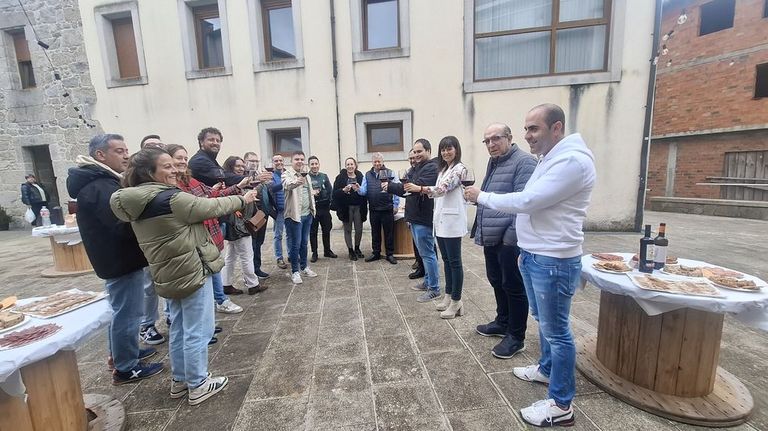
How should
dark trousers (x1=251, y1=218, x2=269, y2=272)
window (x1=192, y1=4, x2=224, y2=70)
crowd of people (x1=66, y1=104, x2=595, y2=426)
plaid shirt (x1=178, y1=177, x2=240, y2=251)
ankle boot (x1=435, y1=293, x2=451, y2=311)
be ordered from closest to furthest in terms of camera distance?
crowd of people (x1=66, y1=104, x2=595, y2=426) < plaid shirt (x1=178, y1=177, x2=240, y2=251) < ankle boot (x1=435, y1=293, x2=451, y2=311) < dark trousers (x1=251, y1=218, x2=269, y2=272) < window (x1=192, y1=4, x2=224, y2=70)

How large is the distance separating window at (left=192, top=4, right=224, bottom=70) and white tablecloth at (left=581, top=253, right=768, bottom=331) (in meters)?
9.30

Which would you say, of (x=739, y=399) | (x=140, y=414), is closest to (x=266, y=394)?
(x=140, y=414)

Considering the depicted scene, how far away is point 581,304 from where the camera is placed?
149 inches

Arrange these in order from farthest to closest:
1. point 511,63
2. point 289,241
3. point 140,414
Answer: point 511,63 → point 289,241 → point 140,414

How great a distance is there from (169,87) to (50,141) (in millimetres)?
4696

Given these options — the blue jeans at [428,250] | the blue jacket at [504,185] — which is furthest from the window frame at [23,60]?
the blue jacket at [504,185]

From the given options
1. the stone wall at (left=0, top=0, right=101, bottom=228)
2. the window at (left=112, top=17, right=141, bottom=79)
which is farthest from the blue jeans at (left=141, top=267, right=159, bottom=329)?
the stone wall at (left=0, top=0, right=101, bottom=228)

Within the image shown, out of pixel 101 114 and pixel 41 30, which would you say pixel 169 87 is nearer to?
pixel 101 114

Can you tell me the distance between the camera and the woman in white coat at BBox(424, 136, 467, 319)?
320 centimetres

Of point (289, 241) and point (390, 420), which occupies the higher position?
point (289, 241)

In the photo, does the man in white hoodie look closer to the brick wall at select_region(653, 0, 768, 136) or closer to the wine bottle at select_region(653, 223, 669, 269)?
the wine bottle at select_region(653, 223, 669, 269)

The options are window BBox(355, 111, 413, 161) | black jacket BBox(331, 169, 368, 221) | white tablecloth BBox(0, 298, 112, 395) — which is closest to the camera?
white tablecloth BBox(0, 298, 112, 395)

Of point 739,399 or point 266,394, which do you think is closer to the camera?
point 739,399

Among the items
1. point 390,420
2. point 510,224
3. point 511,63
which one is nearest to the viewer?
point 390,420
